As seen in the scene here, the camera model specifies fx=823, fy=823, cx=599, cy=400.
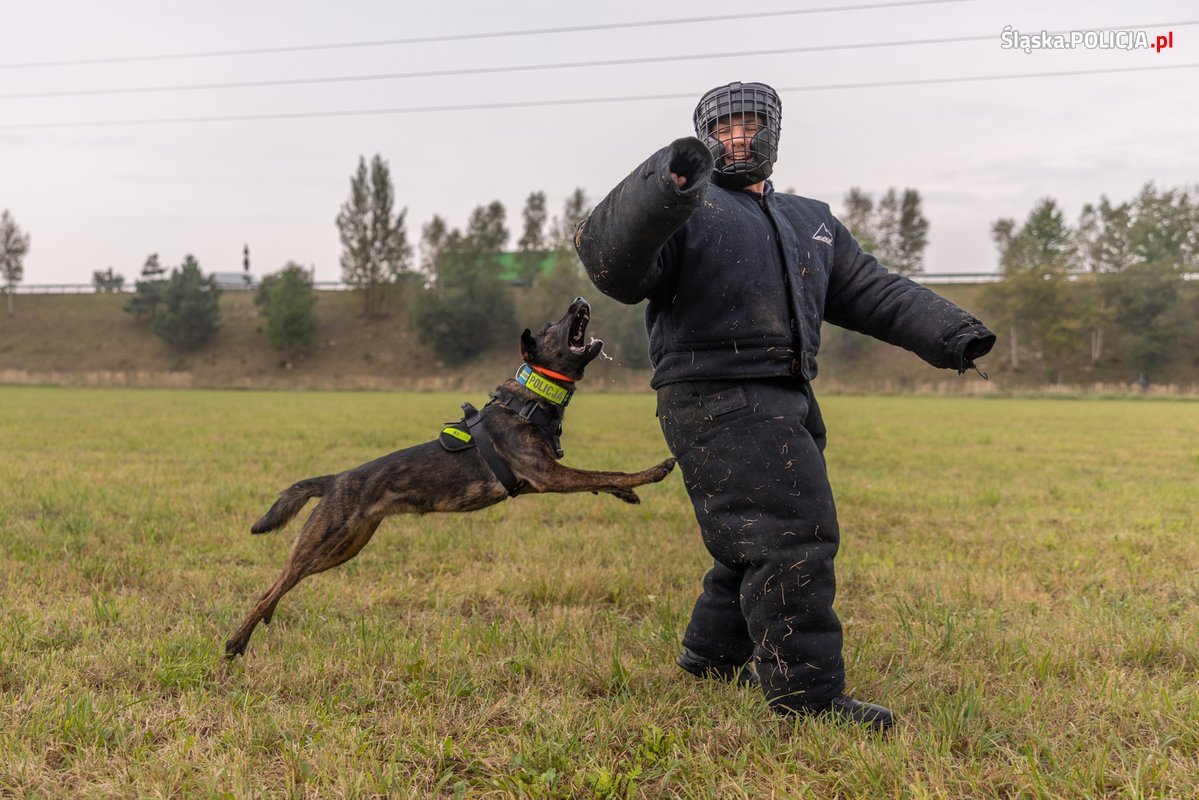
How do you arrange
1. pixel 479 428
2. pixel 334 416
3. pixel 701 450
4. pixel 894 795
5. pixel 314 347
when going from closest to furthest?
pixel 894 795, pixel 701 450, pixel 479 428, pixel 334 416, pixel 314 347

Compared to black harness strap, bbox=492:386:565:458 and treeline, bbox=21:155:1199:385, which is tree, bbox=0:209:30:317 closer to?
treeline, bbox=21:155:1199:385

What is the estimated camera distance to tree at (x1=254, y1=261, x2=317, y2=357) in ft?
228

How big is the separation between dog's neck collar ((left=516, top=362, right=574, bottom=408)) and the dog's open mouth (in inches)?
6.3

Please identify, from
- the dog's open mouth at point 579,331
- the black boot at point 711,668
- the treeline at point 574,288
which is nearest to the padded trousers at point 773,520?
the black boot at point 711,668

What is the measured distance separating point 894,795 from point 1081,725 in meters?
1.08

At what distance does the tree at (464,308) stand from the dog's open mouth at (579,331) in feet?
213

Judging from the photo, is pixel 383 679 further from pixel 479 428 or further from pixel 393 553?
pixel 393 553

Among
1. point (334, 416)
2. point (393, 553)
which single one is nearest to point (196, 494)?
point (393, 553)

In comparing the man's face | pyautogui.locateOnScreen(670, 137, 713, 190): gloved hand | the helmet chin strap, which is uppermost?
the man's face

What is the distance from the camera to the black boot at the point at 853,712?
3.20m

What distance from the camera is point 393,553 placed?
21.2 ft

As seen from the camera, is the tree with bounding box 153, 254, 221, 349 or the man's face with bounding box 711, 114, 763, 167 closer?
the man's face with bounding box 711, 114, 763, 167

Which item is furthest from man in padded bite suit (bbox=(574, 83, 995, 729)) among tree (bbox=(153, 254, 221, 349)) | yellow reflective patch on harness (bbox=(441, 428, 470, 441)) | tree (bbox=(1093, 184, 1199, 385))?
tree (bbox=(153, 254, 221, 349))

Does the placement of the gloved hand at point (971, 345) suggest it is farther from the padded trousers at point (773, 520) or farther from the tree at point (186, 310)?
the tree at point (186, 310)
